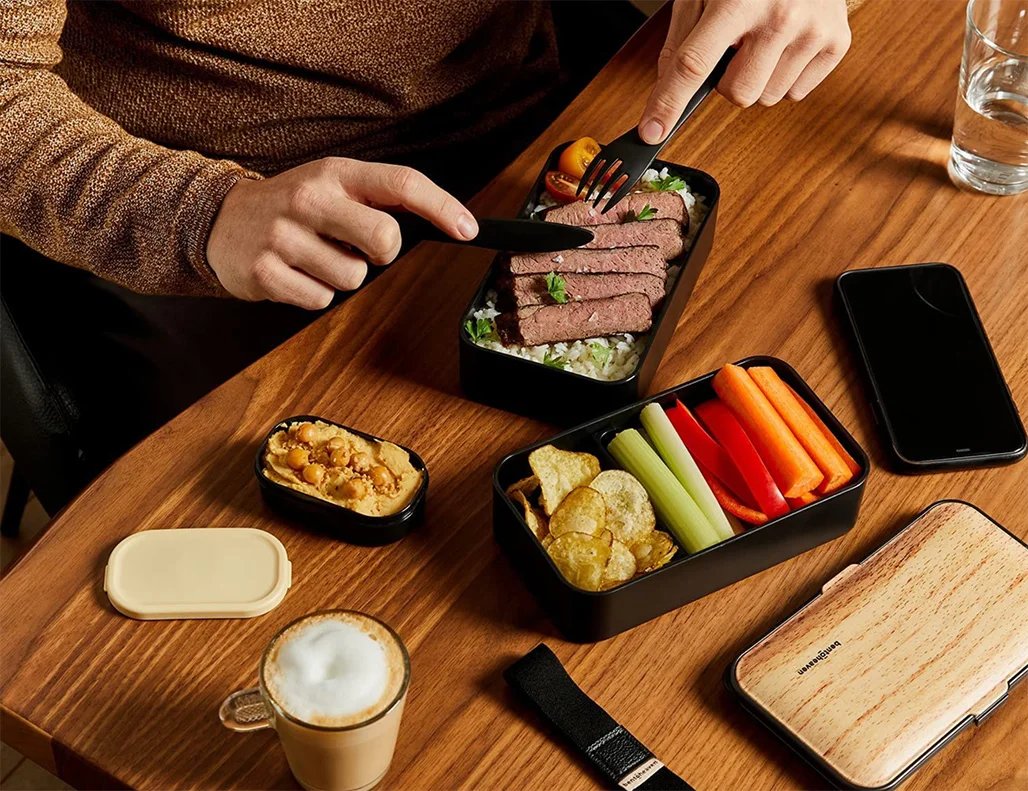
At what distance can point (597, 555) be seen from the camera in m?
1.10

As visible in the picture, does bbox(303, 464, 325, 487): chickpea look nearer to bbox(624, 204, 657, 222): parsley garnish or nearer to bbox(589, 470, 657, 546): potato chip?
bbox(589, 470, 657, 546): potato chip

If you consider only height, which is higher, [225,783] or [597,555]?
[597,555]

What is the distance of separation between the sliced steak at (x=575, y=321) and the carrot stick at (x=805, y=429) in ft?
0.47

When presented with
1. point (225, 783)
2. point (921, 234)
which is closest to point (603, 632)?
point (225, 783)

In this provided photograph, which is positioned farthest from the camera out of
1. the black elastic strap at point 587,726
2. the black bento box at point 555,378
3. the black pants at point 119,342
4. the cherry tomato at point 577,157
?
the black pants at point 119,342

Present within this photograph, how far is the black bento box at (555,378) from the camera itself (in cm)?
125

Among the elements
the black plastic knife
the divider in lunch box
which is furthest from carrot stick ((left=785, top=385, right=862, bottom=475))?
the black plastic knife

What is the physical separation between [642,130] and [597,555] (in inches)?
22.4

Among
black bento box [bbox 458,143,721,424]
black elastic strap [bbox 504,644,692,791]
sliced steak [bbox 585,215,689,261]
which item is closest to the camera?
black elastic strap [bbox 504,644,692,791]

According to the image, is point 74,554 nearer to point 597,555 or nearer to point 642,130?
point 597,555

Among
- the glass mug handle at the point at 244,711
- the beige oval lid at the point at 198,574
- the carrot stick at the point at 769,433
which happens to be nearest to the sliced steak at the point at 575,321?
the carrot stick at the point at 769,433

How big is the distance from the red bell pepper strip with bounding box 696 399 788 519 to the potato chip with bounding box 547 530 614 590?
0.18 m

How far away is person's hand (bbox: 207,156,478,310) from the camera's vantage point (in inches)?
51.1

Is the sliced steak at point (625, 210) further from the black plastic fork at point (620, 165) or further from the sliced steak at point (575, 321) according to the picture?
the sliced steak at point (575, 321)
